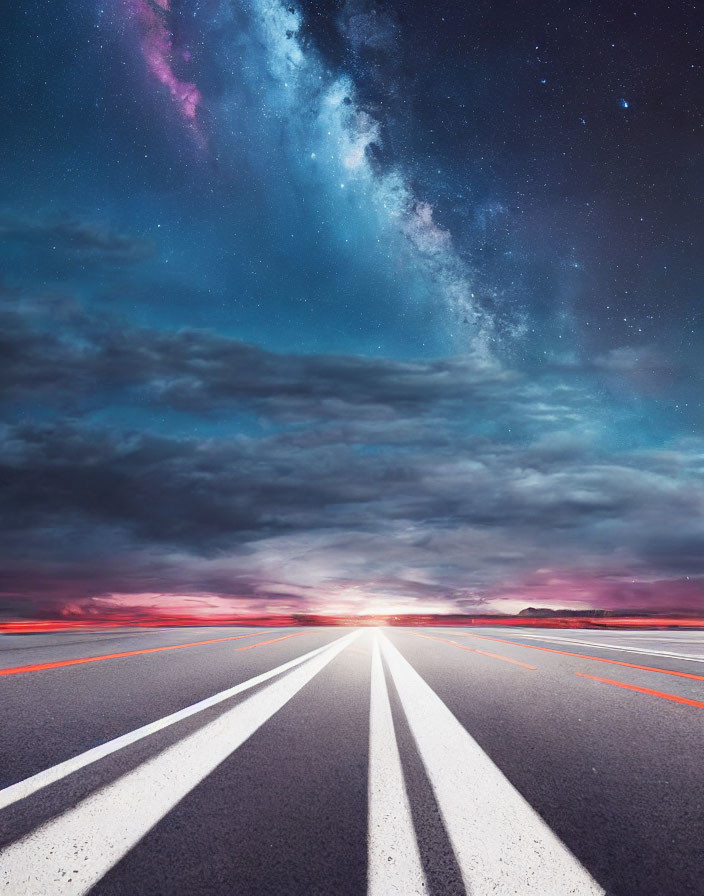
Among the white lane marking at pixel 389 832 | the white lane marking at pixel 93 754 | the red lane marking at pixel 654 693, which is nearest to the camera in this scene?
the white lane marking at pixel 389 832

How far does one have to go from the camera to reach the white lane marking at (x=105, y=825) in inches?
83.6

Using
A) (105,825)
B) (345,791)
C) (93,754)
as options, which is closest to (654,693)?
(345,791)

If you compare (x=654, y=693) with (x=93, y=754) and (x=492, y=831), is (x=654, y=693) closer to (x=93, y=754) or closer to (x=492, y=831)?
(x=492, y=831)

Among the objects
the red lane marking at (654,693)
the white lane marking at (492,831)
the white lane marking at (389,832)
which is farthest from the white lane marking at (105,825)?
the red lane marking at (654,693)

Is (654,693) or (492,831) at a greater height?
(654,693)

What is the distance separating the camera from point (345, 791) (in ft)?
10.4

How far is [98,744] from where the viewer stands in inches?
160

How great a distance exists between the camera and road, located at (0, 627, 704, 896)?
2195mm

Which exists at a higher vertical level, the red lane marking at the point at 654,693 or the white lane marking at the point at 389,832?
the red lane marking at the point at 654,693

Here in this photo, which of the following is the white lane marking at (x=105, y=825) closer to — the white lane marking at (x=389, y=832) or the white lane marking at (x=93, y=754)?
the white lane marking at (x=93, y=754)

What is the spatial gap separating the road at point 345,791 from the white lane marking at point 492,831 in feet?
0.04

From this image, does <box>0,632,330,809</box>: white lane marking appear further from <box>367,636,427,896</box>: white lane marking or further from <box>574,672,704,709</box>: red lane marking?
<box>574,672,704,709</box>: red lane marking

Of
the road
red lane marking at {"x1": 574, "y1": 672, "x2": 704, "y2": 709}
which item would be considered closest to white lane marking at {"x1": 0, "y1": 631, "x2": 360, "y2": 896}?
the road

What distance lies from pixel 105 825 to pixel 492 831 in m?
1.77
